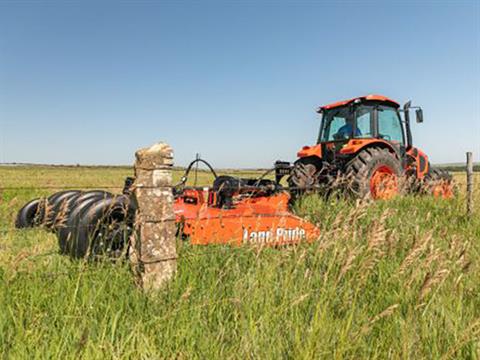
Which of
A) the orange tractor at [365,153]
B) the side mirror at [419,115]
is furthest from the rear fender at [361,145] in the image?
the side mirror at [419,115]

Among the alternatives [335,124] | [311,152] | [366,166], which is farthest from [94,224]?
[335,124]

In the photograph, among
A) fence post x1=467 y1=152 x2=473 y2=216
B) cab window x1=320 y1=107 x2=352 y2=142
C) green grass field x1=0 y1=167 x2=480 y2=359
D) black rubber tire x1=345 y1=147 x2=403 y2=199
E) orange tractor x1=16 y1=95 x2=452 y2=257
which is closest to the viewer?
green grass field x1=0 y1=167 x2=480 y2=359

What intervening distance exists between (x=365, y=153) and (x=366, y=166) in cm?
29

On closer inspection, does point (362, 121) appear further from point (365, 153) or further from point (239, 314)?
point (239, 314)

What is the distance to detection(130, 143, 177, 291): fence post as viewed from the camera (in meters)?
2.27

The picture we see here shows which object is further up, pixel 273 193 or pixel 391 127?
pixel 391 127

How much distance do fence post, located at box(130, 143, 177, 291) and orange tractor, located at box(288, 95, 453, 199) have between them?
3478mm

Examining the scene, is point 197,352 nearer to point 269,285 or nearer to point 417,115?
point 269,285

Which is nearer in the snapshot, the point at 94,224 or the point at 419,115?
the point at 94,224

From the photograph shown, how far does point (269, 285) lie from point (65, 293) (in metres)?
1.17

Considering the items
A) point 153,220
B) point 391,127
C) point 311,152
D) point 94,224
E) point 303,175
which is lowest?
point 94,224

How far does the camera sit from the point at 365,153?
6.04 metres

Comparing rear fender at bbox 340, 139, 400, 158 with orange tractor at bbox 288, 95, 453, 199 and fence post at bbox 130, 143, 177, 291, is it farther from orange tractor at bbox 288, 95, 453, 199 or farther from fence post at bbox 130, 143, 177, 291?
fence post at bbox 130, 143, 177, 291

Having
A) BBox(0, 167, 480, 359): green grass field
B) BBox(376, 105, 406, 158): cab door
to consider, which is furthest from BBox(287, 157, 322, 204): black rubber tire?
BBox(0, 167, 480, 359): green grass field
